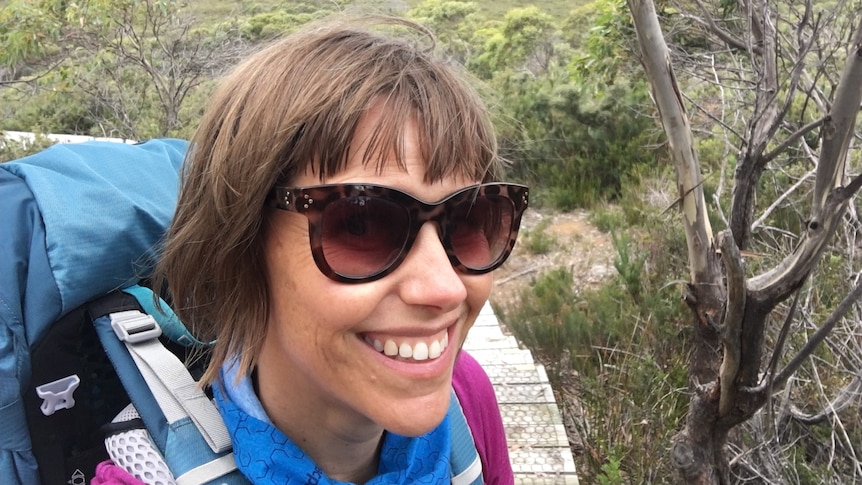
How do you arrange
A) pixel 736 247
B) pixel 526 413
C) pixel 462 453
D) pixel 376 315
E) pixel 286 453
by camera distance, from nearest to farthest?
pixel 376 315 < pixel 286 453 < pixel 462 453 < pixel 736 247 < pixel 526 413

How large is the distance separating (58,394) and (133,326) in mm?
148

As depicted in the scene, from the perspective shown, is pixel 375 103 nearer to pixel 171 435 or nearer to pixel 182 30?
pixel 171 435

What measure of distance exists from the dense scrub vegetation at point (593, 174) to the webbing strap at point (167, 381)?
1.78ft

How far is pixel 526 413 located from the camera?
2.41 meters

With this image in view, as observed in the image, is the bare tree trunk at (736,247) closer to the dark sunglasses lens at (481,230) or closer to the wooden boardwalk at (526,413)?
the wooden boardwalk at (526,413)

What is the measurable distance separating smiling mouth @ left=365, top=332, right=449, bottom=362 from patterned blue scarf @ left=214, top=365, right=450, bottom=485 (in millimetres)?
244

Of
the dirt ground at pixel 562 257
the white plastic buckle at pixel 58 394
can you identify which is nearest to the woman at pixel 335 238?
the white plastic buckle at pixel 58 394

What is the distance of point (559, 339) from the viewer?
3369 mm

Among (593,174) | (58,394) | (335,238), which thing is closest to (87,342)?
(58,394)

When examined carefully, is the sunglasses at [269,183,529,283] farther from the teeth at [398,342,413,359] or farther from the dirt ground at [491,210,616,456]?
the dirt ground at [491,210,616,456]

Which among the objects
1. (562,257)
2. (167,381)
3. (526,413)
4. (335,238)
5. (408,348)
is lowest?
(562,257)

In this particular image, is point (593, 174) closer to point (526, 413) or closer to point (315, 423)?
point (526, 413)

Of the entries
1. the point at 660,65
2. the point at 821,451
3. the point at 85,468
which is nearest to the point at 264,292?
the point at 85,468

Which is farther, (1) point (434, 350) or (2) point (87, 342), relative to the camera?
(2) point (87, 342)
